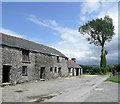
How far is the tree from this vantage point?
3956 centimetres

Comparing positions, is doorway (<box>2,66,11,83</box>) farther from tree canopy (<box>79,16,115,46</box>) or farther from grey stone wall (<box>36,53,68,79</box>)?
tree canopy (<box>79,16,115,46</box>)

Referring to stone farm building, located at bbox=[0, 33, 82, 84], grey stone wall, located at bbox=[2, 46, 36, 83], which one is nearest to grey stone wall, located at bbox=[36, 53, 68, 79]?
stone farm building, located at bbox=[0, 33, 82, 84]

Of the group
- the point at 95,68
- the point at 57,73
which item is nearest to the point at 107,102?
the point at 57,73

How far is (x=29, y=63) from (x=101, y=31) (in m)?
29.3

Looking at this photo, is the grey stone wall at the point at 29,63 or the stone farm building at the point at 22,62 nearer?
the stone farm building at the point at 22,62

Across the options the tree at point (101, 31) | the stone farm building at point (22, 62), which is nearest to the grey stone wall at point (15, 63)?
the stone farm building at point (22, 62)

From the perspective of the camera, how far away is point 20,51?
686 inches

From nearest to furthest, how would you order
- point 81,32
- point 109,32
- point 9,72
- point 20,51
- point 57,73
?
point 9,72 < point 20,51 < point 57,73 < point 109,32 < point 81,32

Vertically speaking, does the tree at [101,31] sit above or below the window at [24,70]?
above

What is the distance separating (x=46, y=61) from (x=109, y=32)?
2599 centimetres

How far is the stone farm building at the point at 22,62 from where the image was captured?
51.4ft

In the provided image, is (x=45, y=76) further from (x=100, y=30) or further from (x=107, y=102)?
(x=100, y=30)

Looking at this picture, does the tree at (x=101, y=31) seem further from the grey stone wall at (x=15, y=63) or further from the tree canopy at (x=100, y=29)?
the grey stone wall at (x=15, y=63)

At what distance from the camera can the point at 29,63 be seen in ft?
61.3
